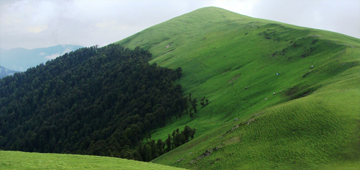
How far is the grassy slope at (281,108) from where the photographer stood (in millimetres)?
42594

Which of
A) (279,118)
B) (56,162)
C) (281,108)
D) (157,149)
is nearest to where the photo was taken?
(56,162)

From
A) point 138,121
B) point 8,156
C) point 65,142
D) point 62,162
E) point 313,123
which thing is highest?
point 8,156

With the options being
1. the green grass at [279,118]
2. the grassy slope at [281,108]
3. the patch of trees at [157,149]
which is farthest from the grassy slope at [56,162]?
the patch of trees at [157,149]

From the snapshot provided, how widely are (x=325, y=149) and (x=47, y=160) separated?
44567 mm

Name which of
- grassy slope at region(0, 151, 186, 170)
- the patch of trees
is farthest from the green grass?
the patch of trees

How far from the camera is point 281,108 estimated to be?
56.7m

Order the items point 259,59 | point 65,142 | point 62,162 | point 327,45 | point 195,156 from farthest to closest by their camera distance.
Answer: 1. point 65,142
2. point 259,59
3. point 327,45
4. point 195,156
5. point 62,162

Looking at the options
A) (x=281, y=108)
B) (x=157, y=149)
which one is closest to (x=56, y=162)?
(x=281, y=108)

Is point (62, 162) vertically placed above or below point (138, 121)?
above

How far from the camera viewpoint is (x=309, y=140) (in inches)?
1743

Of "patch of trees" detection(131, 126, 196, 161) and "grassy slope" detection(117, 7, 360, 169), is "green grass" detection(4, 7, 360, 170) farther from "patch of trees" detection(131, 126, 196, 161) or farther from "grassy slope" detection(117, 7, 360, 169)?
"patch of trees" detection(131, 126, 196, 161)

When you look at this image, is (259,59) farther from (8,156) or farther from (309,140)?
(8,156)

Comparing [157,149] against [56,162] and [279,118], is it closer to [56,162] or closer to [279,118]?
[279,118]

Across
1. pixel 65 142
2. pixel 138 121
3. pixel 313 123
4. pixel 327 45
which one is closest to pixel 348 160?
pixel 313 123
